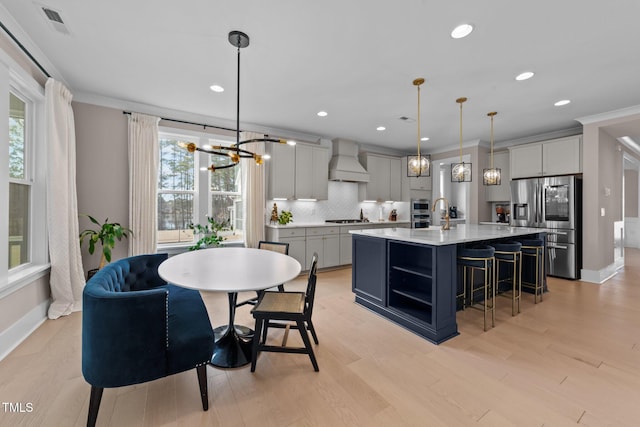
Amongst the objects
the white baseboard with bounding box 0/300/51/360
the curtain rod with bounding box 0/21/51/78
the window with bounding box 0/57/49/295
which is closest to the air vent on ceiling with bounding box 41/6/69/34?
the curtain rod with bounding box 0/21/51/78

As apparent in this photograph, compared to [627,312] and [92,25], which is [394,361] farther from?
[92,25]

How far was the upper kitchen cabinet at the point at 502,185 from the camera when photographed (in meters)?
5.68

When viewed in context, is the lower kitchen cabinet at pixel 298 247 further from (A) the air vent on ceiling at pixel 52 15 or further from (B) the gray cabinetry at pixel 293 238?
(A) the air vent on ceiling at pixel 52 15

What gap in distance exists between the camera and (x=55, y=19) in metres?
2.16

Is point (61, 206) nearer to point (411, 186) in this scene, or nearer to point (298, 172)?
point (298, 172)

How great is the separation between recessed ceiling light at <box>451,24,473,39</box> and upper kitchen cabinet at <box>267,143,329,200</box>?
126 inches

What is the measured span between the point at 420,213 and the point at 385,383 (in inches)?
208

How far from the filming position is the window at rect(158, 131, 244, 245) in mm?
4246

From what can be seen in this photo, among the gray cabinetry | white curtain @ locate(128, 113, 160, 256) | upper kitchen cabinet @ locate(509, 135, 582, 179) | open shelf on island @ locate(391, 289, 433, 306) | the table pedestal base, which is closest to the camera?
the table pedestal base

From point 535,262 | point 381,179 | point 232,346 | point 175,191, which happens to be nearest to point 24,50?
point 175,191

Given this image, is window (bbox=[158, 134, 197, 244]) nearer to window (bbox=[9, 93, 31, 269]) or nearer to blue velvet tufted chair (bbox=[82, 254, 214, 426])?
window (bbox=[9, 93, 31, 269])

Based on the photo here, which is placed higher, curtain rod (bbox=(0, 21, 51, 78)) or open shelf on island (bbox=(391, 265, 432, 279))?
curtain rod (bbox=(0, 21, 51, 78))

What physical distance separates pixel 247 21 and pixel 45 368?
313 cm

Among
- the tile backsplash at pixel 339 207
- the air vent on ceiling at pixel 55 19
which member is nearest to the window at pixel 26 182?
the air vent on ceiling at pixel 55 19
